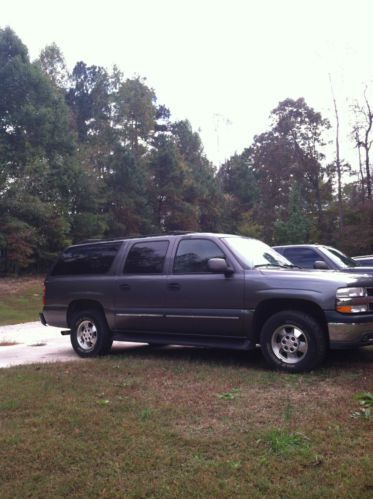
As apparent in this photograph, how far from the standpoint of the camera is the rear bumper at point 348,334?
646 centimetres

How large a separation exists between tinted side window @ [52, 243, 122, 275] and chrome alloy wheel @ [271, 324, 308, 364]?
10.1ft

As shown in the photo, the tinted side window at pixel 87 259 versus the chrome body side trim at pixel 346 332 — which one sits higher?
the tinted side window at pixel 87 259

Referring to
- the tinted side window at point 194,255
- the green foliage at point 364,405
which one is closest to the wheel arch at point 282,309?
the tinted side window at point 194,255

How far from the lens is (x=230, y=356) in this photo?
825cm

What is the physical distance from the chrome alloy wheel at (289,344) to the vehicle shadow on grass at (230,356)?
0.34 meters

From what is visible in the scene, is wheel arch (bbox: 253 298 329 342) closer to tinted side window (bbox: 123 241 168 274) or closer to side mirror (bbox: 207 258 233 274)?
side mirror (bbox: 207 258 233 274)

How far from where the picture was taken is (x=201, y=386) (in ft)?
20.5

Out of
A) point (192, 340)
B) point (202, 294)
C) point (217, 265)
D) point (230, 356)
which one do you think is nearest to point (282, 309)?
point (217, 265)

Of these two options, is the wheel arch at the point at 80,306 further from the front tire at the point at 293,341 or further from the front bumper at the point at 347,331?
the front bumper at the point at 347,331

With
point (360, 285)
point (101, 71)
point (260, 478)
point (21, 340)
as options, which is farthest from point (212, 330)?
point (101, 71)

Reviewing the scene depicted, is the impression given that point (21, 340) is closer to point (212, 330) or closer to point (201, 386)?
point (212, 330)

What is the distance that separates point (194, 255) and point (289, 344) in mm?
1909

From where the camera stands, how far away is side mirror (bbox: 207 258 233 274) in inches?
285

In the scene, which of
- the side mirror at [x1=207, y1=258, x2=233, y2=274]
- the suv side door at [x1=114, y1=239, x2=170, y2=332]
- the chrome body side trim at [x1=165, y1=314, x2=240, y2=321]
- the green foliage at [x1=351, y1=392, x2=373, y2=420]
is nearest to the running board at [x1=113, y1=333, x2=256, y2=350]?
the suv side door at [x1=114, y1=239, x2=170, y2=332]
